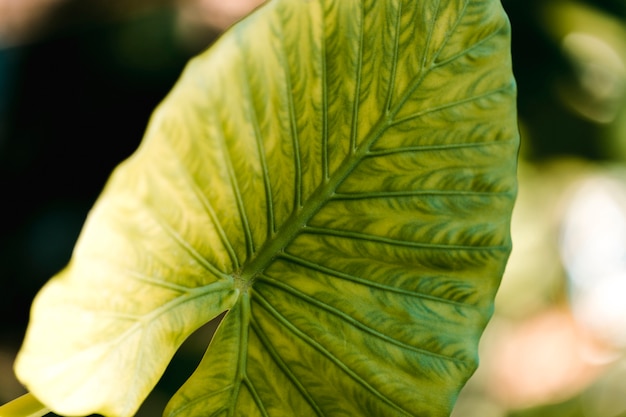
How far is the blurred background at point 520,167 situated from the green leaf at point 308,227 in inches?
49.4

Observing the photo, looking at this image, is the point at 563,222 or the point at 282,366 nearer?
the point at 282,366

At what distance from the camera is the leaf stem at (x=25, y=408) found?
0.63m

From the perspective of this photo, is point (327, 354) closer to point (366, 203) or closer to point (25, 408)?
point (366, 203)

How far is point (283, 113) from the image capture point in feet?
2.00

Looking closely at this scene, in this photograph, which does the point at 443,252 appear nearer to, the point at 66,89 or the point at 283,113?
the point at 283,113

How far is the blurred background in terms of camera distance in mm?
1897

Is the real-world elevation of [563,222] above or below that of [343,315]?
above

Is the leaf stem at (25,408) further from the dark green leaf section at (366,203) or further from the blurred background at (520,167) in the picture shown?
the blurred background at (520,167)

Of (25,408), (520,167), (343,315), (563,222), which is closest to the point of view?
(25,408)

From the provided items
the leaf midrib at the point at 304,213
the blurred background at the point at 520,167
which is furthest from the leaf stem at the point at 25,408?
the blurred background at the point at 520,167

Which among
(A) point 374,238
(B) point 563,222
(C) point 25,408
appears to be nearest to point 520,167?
(B) point 563,222

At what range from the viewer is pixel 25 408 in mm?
630

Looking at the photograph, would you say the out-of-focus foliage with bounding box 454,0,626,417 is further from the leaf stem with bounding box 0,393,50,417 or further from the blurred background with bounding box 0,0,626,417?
the leaf stem with bounding box 0,393,50,417

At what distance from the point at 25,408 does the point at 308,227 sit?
313 millimetres
